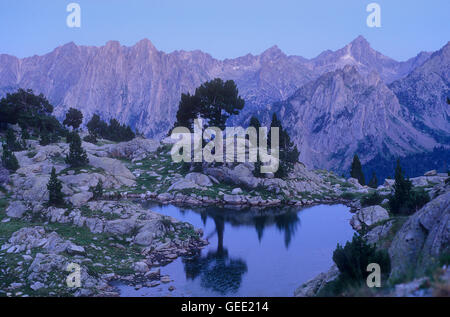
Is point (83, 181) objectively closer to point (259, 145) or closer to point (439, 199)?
point (259, 145)

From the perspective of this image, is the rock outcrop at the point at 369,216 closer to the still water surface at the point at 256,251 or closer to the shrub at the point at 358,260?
the still water surface at the point at 256,251

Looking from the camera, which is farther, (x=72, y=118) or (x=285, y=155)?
(x=72, y=118)

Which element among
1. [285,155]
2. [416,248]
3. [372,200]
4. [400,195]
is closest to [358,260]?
[416,248]

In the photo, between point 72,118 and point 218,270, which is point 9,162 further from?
point 72,118

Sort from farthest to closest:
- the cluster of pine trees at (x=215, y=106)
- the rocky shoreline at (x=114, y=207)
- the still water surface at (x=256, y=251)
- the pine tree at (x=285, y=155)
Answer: the cluster of pine trees at (x=215, y=106), the pine tree at (x=285, y=155), the still water surface at (x=256, y=251), the rocky shoreline at (x=114, y=207)

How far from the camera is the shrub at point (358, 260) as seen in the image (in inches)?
813

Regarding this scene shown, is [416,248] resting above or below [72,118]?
below

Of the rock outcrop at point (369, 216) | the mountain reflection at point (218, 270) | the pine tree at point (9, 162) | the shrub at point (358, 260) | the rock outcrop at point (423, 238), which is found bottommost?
the mountain reflection at point (218, 270)

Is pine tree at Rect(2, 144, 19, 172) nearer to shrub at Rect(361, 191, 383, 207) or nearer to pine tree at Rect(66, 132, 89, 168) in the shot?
pine tree at Rect(66, 132, 89, 168)

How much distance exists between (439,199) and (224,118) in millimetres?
52201

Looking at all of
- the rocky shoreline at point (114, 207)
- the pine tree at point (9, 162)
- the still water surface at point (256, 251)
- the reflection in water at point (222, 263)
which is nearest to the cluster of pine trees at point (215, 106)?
the rocky shoreline at point (114, 207)

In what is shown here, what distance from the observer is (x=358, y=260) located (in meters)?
20.7

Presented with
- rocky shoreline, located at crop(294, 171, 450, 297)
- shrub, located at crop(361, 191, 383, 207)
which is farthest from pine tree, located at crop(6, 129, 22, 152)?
shrub, located at crop(361, 191, 383, 207)
